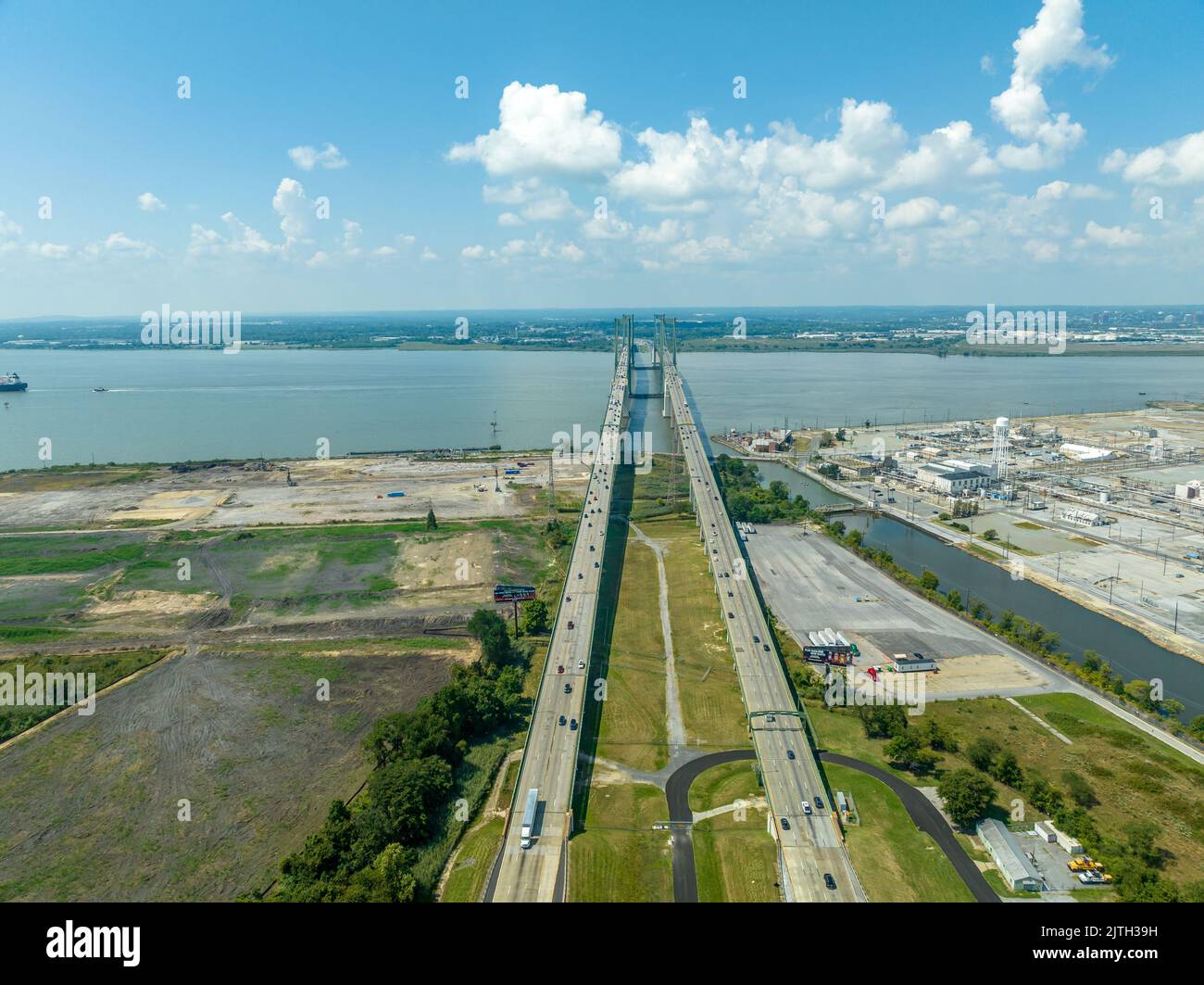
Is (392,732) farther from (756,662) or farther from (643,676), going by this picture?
(756,662)

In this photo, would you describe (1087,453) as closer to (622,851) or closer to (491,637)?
(491,637)

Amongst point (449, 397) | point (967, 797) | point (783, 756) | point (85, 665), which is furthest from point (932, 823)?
point (449, 397)

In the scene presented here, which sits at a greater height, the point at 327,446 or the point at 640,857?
the point at 327,446

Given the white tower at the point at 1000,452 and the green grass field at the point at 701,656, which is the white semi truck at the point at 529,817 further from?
the white tower at the point at 1000,452

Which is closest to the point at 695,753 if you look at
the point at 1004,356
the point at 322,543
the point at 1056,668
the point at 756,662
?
the point at 756,662

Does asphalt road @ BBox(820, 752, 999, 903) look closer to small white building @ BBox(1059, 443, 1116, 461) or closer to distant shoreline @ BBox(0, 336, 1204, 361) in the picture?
small white building @ BBox(1059, 443, 1116, 461)

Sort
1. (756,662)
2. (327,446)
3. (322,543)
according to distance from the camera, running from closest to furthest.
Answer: (756,662), (322,543), (327,446)

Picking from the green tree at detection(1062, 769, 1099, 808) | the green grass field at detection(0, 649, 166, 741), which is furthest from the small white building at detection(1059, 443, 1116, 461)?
the green grass field at detection(0, 649, 166, 741)

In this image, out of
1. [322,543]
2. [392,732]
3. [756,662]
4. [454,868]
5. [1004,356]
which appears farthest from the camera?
[1004,356]
